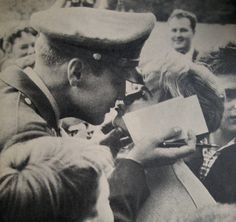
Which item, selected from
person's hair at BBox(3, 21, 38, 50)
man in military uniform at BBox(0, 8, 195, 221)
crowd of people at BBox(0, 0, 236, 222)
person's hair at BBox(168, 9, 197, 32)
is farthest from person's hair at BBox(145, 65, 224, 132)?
person's hair at BBox(3, 21, 38, 50)

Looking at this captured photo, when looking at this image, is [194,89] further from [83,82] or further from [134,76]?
[83,82]

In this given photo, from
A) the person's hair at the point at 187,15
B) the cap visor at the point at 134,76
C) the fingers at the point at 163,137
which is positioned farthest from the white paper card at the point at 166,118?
the person's hair at the point at 187,15

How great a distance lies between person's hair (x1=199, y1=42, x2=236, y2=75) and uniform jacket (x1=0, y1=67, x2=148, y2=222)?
604 millimetres

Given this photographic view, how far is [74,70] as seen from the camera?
2.16 m

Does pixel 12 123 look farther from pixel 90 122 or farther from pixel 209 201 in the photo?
pixel 209 201

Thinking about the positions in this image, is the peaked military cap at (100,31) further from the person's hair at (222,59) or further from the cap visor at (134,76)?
the person's hair at (222,59)

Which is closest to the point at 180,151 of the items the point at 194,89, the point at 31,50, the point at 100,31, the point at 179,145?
the point at 179,145

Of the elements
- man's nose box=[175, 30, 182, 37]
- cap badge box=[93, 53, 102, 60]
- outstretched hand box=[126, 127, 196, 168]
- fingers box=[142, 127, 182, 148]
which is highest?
man's nose box=[175, 30, 182, 37]

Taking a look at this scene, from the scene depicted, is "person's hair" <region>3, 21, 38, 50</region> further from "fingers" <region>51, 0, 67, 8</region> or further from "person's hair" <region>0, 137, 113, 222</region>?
"person's hair" <region>0, 137, 113, 222</region>

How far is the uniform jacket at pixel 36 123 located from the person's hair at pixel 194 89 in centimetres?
37

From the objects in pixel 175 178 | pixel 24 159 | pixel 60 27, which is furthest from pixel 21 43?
pixel 175 178

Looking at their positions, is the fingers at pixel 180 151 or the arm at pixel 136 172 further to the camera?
the fingers at pixel 180 151

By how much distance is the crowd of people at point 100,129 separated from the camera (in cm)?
202

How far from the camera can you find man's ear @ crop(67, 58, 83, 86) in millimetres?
2152
